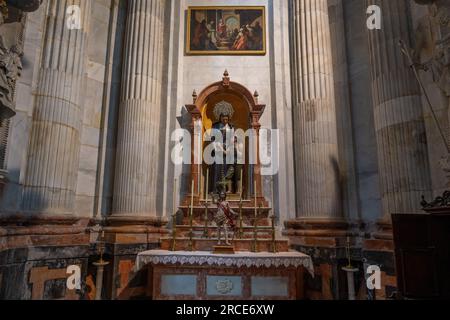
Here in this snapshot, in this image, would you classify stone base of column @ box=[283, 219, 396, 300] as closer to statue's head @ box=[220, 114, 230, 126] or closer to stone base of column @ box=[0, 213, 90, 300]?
statue's head @ box=[220, 114, 230, 126]

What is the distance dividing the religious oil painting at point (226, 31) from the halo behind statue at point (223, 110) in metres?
1.48

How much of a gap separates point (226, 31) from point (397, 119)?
193 inches

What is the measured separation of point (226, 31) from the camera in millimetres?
8211

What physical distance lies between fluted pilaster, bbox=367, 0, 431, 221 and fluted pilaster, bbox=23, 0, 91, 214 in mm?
5650

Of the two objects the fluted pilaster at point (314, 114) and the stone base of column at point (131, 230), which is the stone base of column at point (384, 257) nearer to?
the fluted pilaster at point (314, 114)

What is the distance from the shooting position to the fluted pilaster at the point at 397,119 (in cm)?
496

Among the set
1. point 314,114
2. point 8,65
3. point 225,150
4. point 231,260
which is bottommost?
point 231,260

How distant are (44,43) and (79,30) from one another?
2.49ft

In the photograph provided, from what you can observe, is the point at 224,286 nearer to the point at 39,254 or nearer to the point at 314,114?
the point at 39,254

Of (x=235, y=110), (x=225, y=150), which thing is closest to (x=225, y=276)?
(x=225, y=150)

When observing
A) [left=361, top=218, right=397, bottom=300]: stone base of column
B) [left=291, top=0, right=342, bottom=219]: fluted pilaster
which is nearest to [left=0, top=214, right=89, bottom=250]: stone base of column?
[left=291, top=0, right=342, bottom=219]: fluted pilaster

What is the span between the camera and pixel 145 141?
23.3ft

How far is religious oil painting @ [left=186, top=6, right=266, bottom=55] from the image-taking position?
8125 millimetres

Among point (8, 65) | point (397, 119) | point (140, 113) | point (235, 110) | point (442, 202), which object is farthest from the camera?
point (235, 110)
